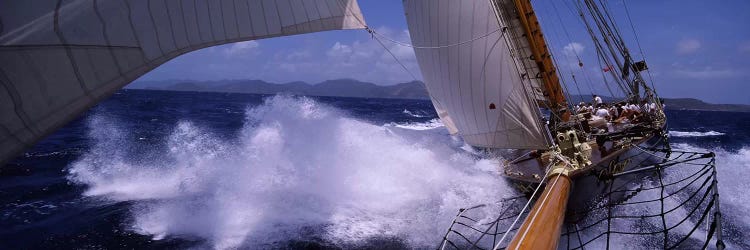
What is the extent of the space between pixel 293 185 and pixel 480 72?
6.43m

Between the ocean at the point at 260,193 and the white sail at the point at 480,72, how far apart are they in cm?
206

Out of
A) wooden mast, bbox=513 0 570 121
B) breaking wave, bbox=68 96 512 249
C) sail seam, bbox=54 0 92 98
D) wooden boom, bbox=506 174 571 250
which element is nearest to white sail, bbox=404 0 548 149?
breaking wave, bbox=68 96 512 249

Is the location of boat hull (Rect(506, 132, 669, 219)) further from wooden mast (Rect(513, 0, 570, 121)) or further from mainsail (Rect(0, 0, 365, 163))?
mainsail (Rect(0, 0, 365, 163))

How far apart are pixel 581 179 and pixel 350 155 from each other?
866 centimetres

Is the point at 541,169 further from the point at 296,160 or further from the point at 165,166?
the point at 165,166

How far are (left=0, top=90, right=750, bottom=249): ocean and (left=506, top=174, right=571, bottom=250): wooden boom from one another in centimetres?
476

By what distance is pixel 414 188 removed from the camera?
11414 millimetres

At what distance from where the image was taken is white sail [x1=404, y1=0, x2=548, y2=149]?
23.5ft

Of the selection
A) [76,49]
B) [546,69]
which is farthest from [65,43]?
[546,69]

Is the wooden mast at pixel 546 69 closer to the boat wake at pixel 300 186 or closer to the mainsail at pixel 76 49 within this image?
the boat wake at pixel 300 186

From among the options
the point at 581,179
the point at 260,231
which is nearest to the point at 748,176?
the point at 581,179

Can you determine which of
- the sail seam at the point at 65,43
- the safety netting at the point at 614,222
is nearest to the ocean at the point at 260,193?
the safety netting at the point at 614,222

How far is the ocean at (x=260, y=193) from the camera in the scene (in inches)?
322

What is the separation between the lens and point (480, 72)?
752 centimetres
